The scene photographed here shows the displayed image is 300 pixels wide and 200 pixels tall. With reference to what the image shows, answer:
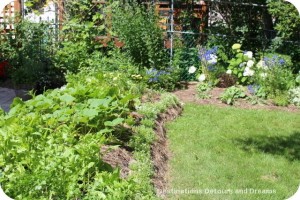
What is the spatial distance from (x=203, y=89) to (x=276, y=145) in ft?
8.22

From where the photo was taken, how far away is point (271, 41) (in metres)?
8.63

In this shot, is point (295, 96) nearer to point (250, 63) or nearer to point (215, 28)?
point (250, 63)

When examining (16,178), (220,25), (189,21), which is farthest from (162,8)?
(16,178)

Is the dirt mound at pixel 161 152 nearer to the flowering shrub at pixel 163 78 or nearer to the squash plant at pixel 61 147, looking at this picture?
the squash plant at pixel 61 147

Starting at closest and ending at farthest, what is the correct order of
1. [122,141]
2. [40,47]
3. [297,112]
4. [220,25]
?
[122,141] → [297,112] → [40,47] → [220,25]

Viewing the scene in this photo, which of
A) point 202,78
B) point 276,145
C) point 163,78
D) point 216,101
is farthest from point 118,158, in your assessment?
point 202,78

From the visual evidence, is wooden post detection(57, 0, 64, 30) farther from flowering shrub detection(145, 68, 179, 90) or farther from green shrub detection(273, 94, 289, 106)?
green shrub detection(273, 94, 289, 106)

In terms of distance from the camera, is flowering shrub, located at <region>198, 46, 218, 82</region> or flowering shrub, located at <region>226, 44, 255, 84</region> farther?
flowering shrub, located at <region>198, 46, 218, 82</region>

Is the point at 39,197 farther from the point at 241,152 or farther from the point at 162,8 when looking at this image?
the point at 162,8

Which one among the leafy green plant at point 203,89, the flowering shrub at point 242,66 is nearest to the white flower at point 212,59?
the flowering shrub at point 242,66

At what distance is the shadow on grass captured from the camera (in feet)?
17.0

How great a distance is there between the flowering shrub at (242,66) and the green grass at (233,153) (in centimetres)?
120

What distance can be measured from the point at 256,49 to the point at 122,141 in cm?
518

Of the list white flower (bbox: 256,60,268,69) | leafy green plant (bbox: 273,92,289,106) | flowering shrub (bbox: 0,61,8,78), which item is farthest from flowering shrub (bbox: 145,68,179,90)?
flowering shrub (bbox: 0,61,8,78)
